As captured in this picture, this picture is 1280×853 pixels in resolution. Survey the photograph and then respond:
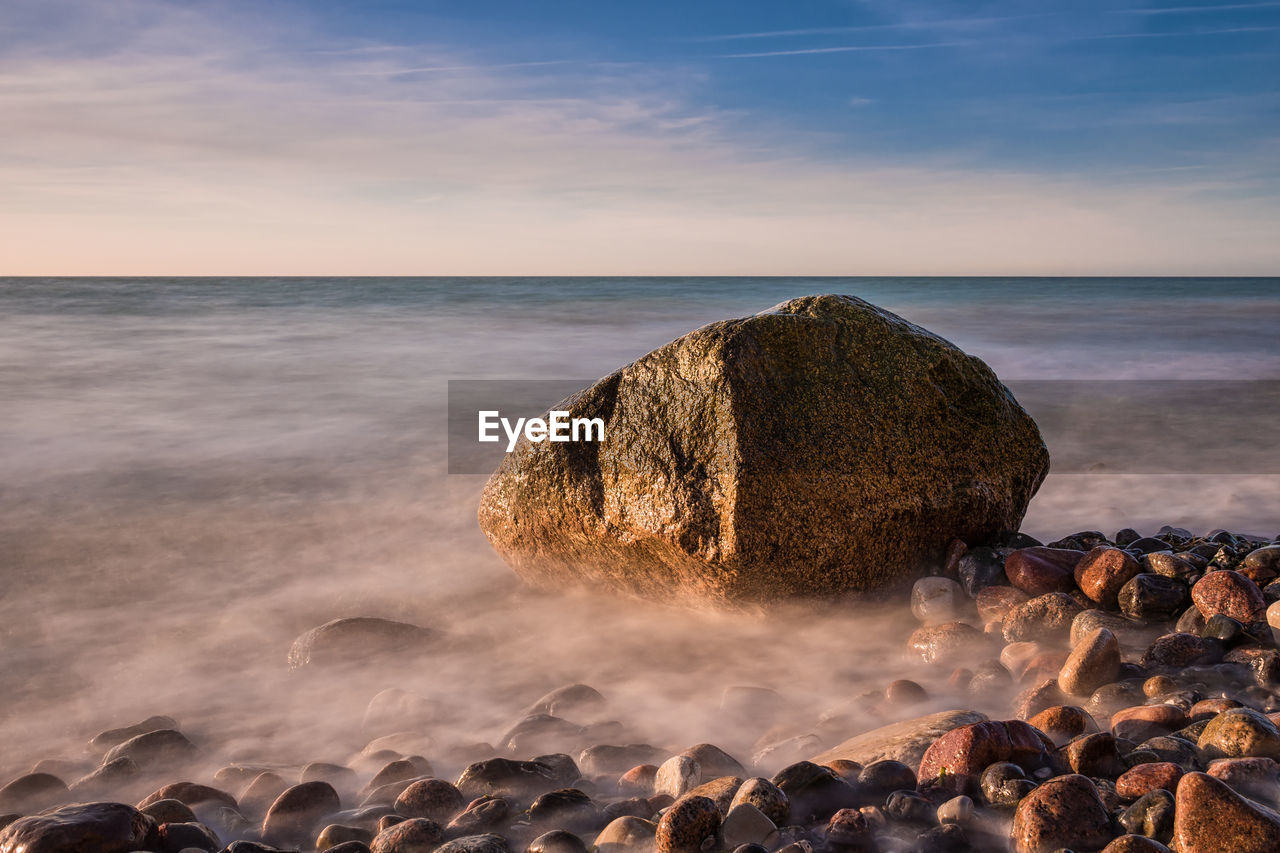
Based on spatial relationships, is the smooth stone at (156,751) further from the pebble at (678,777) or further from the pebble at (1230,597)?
the pebble at (1230,597)

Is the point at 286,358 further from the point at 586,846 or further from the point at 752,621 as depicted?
the point at 586,846

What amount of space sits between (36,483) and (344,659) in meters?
5.24

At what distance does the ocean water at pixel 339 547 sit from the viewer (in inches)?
160

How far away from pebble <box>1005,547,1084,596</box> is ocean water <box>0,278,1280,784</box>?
1.88ft

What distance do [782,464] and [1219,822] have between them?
2.13m

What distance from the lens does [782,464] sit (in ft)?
13.5

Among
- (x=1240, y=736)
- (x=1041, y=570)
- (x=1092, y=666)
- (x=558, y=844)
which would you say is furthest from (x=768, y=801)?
(x=1041, y=570)

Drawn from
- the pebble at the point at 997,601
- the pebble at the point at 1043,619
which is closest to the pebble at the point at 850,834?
the pebble at the point at 1043,619

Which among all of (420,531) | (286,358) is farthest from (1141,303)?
(420,531)

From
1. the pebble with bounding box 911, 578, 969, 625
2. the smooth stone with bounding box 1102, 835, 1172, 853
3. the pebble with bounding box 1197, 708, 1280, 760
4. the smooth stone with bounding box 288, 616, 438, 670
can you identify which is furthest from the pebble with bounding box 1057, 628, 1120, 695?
the smooth stone with bounding box 288, 616, 438, 670

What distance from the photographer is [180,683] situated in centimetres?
440

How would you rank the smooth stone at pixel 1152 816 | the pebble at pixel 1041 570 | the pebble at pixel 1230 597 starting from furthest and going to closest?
the pebble at pixel 1041 570, the pebble at pixel 1230 597, the smooth stone at pixel 1152 816

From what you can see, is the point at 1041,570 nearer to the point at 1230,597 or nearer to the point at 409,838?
the point at 1230,597

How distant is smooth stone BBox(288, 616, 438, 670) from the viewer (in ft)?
14.7
